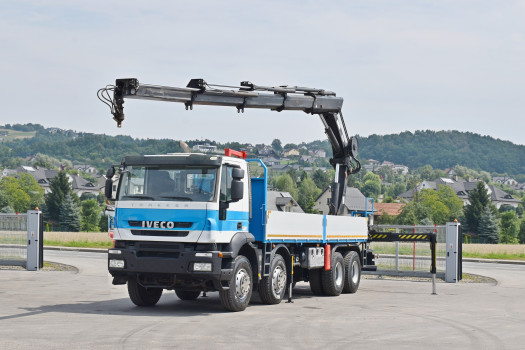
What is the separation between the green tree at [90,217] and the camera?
109 metres

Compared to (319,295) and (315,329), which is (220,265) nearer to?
(315,329)

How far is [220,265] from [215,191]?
1396mm

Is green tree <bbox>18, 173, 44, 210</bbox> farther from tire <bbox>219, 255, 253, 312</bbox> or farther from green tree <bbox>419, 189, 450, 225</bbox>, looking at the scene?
tire <bbox>219, 255, 253, 312</bbox>

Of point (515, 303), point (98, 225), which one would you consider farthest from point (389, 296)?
point (98, 225)

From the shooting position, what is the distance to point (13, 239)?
28.0 metres

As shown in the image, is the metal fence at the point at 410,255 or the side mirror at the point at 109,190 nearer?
the side mirror at the point at 109,190

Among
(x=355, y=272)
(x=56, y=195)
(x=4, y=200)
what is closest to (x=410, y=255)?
(x=355, y=272)

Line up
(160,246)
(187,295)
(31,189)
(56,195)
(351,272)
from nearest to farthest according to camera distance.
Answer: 1. (160,246)
2. (187,295)
3. (351,272)
4. (56,195)
5. (31,189)

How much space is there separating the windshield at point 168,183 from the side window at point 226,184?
0.66 feet

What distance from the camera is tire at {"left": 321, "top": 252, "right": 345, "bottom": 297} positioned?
19688 millimetres

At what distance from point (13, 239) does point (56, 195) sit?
86.7 metres

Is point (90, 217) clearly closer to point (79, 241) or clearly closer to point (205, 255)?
point (79, 241)

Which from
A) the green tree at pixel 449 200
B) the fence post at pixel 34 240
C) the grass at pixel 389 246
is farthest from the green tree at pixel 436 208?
the fence post at pixel 34 240

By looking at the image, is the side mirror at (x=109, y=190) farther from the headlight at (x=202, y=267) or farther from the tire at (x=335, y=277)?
the tire at (x=335, y=277)
